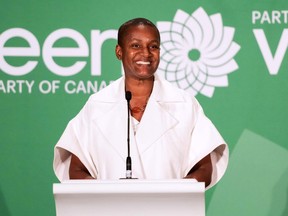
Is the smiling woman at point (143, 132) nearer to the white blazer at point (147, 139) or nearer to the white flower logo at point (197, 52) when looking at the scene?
the white blazer at point (147, 139)

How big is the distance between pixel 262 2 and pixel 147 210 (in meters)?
2.25

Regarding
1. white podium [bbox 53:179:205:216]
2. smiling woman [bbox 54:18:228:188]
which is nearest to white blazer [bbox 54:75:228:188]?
smiling woman [bbox 54:18:228:188]

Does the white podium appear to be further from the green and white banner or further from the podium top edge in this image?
the green and white banner

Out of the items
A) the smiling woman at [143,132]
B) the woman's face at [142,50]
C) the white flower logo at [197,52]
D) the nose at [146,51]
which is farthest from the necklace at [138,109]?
the white flower logo at [197,52]

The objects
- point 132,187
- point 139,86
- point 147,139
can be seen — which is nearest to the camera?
point 132,187

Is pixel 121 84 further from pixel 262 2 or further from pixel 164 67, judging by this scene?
pixel 262 2

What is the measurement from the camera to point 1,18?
4.12 metres

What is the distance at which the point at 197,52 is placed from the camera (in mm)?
4133

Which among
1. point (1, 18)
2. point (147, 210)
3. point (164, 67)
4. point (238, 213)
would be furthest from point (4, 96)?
point (147, 210)

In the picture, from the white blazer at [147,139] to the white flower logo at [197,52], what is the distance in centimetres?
102

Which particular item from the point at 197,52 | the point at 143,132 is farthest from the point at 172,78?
the point at 143,132

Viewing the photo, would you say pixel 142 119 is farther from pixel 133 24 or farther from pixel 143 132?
pixel 133 24

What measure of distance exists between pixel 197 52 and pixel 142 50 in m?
1.20

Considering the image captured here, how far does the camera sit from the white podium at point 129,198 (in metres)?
2.21
